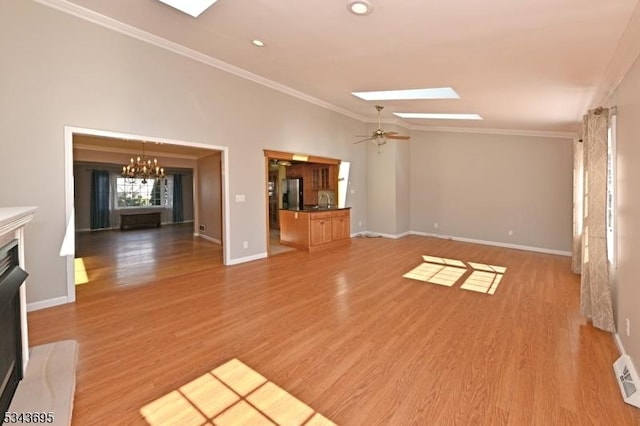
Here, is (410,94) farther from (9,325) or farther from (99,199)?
(99,199)

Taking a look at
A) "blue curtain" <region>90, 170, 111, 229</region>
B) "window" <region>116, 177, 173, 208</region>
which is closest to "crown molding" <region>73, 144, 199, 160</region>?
"window" <region>116, 177, 173, 208</region>

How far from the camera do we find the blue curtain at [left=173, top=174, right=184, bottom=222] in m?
13.6

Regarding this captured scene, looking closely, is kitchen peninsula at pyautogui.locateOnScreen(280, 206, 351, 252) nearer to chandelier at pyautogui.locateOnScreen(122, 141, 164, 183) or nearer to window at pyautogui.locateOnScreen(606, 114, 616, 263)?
chandelier at pyautogui.locateOnScreen(122, 141, 164, 183)

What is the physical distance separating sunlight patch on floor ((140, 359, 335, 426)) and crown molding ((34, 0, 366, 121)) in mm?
4338

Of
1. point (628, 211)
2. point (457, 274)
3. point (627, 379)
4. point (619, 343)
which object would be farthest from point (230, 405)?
point (457, 274)

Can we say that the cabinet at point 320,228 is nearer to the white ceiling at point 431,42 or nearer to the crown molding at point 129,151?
the white ceiling at point 431,42

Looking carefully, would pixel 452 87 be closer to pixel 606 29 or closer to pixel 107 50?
pixel 606 29

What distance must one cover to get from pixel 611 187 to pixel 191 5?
4.94m

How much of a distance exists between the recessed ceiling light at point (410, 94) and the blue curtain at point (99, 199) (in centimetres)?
1077

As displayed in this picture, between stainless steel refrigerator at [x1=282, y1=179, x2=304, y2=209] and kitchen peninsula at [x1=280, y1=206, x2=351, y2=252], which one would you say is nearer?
kitchen peninsula at [x1=280, y1=206, x2=351, y2=252]

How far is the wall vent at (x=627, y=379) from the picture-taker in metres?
1.94

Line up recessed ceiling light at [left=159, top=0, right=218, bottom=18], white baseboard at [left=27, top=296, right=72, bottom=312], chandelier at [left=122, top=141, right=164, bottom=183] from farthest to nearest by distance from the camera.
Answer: chandelier at [left=122, top=141, right=164, bottom=183] < white baseboard at [left=27, top=296, right=72, bottom=312] < recessed ceiling light at [left=159, top=0, right=218, bottom=18]

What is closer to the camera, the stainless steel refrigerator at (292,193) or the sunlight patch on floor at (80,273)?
the sunlight patch on floor at (80,273)

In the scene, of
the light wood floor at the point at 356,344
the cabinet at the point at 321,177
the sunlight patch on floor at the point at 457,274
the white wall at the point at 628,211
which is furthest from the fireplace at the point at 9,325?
the cabinet at the point at 321,177
